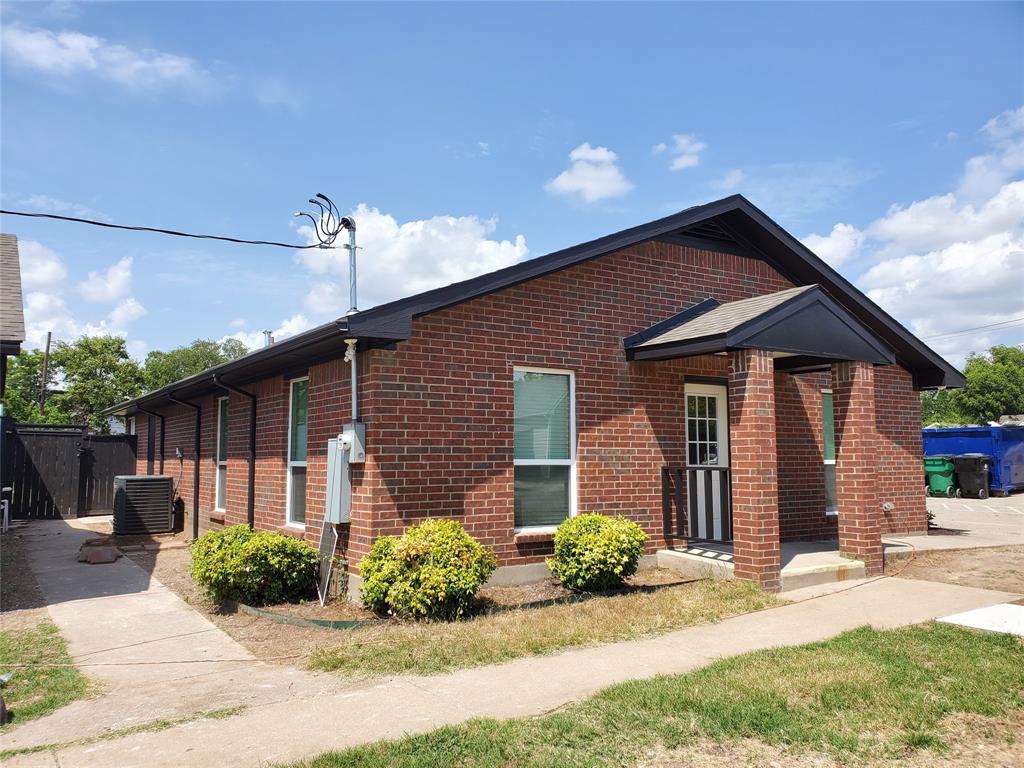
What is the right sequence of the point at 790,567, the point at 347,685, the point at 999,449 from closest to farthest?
the point at 347,685 < the point at 790,567 < the point at 999,449

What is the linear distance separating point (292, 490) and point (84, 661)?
392 centimetres

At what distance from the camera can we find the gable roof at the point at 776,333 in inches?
323

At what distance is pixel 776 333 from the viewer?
328 inches

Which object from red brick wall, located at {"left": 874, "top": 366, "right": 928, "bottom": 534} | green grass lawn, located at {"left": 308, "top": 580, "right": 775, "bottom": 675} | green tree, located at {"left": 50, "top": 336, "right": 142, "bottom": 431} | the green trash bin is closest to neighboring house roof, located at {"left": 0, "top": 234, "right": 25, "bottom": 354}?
green grass lawn, located at {"left": 308, "top": 580, "right": 775, "bottom": 675}

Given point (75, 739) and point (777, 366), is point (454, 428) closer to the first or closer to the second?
point (75, 739)

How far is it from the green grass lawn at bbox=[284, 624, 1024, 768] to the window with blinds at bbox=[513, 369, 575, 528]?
3.46 meters

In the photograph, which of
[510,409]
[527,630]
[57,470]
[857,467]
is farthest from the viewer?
[57,470]

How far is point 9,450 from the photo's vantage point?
1858cm

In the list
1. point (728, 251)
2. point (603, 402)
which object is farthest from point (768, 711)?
point (728, 251)

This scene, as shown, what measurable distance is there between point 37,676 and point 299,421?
15.3 ft

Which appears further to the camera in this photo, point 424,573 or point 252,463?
point 252,463

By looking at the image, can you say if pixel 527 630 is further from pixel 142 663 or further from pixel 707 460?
pixel 707 460

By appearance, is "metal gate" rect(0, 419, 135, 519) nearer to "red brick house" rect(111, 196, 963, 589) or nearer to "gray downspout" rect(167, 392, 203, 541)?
"gray downspout" rect(167, 392, 203, 541)

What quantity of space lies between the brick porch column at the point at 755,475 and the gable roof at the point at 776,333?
1.05ft
